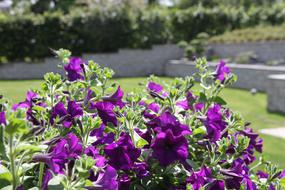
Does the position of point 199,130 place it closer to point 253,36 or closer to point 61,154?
point 61,154

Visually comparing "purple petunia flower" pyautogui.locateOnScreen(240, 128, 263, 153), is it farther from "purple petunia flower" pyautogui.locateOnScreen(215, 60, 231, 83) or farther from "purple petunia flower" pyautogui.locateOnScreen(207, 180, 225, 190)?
"purple petunia flower" pyautogui.locateOnScreen(207, 180, 225, 190)

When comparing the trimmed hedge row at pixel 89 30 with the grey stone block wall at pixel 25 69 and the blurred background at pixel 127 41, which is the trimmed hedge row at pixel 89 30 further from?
the grey stone block wall at pixel 25 69

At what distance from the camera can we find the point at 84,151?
1.52 meters

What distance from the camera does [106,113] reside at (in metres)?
1.78

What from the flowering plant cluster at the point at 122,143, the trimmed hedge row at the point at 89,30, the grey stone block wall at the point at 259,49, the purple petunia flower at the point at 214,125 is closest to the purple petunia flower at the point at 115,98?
the flowering plant cluster at the point at 122,143

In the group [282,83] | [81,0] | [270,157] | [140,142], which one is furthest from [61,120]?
[81,0]

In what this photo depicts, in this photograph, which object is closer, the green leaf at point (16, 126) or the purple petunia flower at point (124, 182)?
the green leaf at point (16, 126)

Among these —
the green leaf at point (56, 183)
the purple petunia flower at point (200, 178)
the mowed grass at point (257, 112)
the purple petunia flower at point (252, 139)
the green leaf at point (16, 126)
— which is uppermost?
the green leaf at point (16, 126)

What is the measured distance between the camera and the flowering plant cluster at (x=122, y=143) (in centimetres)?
130

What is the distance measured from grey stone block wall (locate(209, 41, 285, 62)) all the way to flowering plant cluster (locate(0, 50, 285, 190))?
14266mm

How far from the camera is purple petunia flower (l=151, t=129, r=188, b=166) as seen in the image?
4.97ft

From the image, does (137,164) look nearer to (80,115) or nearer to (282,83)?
(80,115)

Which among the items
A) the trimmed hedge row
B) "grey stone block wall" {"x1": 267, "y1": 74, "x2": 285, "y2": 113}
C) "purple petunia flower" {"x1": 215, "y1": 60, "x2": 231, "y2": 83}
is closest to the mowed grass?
"grey stone block wall" {"x1": 267, "y1": 74, "x2": 285, "y2": 113}

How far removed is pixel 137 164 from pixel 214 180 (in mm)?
263
